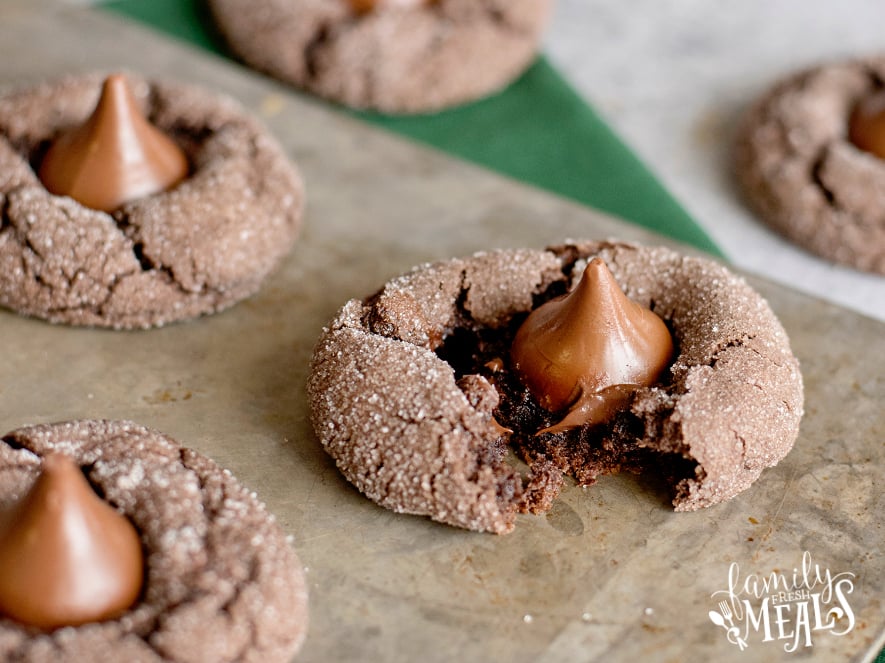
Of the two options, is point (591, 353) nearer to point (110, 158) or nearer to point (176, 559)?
point (176, 559)

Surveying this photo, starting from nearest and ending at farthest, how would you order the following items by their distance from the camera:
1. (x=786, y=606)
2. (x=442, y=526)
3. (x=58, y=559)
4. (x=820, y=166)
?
1. (x=58, y=559)
2. (x=786, y=606)
3. (x=442, y=526)
4. (x=820, y=166)

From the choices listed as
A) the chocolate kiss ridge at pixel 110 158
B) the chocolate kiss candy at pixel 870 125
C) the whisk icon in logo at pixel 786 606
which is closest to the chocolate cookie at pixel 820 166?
the chocolate kiss candy at pixel 870 125

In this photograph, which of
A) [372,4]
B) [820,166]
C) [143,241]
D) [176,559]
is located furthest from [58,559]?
[820,166]

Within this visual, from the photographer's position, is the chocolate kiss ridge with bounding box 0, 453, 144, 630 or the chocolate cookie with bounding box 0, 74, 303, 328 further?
the chocolate cookie with bounding box 0, 74, 303, 328

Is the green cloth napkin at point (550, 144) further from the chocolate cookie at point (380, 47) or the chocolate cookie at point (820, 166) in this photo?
the chocolate cookie at point (820, 166)

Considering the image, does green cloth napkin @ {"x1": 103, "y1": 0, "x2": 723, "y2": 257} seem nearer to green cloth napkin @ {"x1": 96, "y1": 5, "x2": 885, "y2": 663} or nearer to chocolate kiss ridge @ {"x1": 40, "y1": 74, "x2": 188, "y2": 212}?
green cloth napkin @ {"x1": 96, "y1": 5, "x2": 885, "y2": 663}

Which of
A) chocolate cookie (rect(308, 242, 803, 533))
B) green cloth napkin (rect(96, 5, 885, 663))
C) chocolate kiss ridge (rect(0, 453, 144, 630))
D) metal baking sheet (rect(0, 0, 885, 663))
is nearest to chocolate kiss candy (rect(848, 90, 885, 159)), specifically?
green cloth napkin (rect(96, 5, 885, 663))
